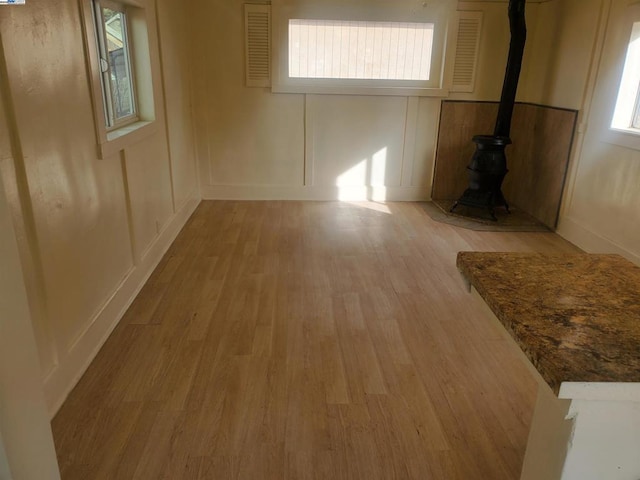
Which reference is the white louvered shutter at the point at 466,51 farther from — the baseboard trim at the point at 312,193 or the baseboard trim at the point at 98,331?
the baseboard trim at the point at 98,331

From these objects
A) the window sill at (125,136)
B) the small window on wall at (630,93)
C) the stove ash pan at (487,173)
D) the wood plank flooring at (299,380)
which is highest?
the small window on wall at (630,93)

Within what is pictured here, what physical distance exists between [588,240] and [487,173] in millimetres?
1137

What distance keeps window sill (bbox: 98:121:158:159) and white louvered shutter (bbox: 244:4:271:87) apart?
174 cm

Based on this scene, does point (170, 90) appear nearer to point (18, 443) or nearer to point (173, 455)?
point (173, 455)

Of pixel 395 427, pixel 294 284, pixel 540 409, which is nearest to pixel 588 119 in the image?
pixel 294 284

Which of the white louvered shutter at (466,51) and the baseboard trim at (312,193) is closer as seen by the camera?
the white louvered shutter at (466,51)

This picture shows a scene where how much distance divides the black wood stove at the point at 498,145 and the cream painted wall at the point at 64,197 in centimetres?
317

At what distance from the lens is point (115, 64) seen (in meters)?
3.17

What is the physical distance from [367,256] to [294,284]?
81 centimetres

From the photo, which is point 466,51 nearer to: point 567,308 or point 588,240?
point 588,240

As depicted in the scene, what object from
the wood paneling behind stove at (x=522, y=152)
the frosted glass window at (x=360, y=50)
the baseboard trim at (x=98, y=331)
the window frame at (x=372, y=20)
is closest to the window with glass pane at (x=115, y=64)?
the baseboard trim at (x=98, y=331)

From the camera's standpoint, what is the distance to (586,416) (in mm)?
946

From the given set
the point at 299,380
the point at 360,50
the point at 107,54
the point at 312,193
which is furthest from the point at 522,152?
the point at 107,54

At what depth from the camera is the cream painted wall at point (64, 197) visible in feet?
5.90
